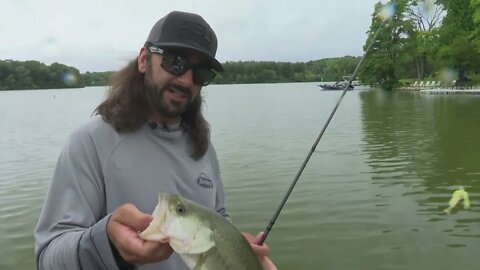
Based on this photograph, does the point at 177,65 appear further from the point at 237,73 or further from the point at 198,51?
the point at 237,73

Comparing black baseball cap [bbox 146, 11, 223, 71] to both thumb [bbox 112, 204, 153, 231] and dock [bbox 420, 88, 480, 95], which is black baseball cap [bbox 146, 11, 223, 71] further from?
dock [bbox 420, 88, 480, 95]

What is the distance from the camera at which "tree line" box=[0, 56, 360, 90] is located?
128 m

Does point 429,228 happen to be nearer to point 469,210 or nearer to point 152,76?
point 469,210

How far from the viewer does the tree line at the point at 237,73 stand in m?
128

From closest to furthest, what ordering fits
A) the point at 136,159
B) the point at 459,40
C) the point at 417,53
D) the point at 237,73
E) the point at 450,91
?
1. the point at 136,159
2. the point at 450,91
3. the point at 459,40
4. the point at 417,53
5. the point at 237,73

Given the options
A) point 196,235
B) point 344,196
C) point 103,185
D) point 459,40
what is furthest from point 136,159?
point 459,40

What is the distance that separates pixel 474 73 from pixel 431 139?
46.2 metres

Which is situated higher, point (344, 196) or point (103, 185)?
point (103, 185)

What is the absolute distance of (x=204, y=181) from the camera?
2.68 meters

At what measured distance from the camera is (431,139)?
65.8 feet

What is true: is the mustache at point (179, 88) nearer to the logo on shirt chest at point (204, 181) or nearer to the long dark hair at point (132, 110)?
the long dark hair at point (132, 110)

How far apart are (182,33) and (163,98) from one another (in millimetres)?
348

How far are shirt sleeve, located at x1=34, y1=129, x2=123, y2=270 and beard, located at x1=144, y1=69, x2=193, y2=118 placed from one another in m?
0.42

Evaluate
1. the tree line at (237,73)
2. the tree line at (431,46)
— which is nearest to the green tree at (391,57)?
the tree line at (431,46)
